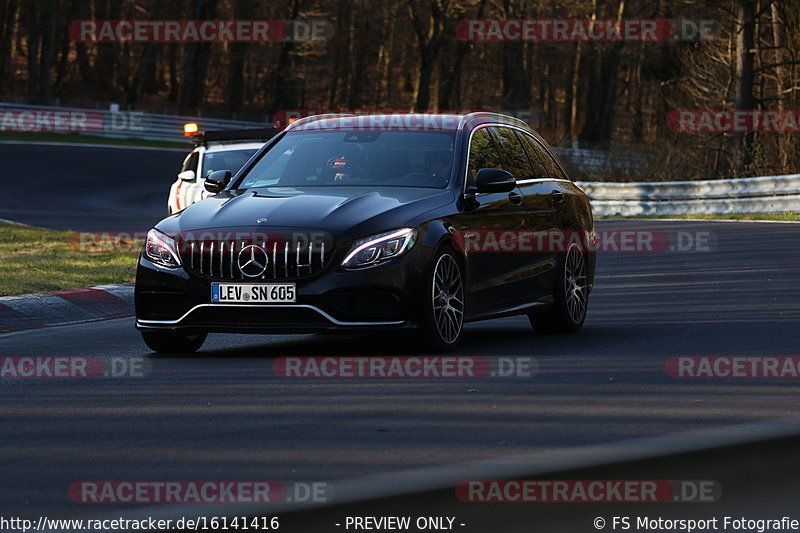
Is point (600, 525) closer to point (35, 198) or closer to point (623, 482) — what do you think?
point (623, 482)

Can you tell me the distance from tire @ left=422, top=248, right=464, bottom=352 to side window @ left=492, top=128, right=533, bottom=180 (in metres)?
1.66

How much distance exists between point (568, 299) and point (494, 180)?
5.69 ft

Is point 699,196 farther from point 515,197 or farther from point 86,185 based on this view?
point 515,197

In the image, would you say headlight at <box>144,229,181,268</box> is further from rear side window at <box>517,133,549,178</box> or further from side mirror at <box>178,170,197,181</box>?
side mirror at <box>178,170,197,181</box>

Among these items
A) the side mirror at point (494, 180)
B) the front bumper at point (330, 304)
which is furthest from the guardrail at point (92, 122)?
the front bumper at point (330, 304)

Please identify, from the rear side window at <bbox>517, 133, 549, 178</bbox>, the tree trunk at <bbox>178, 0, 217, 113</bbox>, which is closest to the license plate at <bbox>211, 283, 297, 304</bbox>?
the rear side window at <bbox>517, 133, 549, 178</bbox>

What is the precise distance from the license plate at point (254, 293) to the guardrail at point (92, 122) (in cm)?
4798

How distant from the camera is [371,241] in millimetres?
9250

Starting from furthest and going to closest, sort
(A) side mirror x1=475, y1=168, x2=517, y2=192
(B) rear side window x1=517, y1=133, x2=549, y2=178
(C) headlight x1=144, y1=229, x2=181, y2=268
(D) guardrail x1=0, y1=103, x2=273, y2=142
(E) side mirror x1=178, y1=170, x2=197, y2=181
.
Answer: (D) guardrail x1=0, y1=103, x2=273, y2=142, (E) side mirror x1=178, y1=170, x2=197, y2=181, (B) rear side window x1=517, y1=133, x2=549, y2=178, (A) side mirror x1=475, y1=168, x2=517, y2=192, (C) headlight x1=144, y1=229, x2=181, y2=268

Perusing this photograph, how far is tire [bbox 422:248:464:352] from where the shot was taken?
9391mm

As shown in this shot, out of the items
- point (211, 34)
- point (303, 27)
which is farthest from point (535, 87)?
point (211, 34)

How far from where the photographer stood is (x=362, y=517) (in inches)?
133

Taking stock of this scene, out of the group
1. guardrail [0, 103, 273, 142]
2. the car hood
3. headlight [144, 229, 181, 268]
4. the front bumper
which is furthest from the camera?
guardrail [0, 103, 273, 142]

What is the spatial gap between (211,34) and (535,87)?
3408 centimetres
